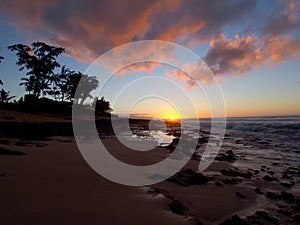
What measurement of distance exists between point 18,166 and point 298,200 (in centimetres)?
670

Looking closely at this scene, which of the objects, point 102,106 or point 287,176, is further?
point 102,106

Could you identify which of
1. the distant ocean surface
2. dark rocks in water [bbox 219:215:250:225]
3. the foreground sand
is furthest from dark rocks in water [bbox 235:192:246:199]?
the distant ocean surface

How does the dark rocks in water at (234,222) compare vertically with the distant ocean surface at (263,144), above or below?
above

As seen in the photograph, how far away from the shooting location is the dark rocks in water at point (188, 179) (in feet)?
19.2

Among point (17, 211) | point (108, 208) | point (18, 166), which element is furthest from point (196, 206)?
point (18, 166)

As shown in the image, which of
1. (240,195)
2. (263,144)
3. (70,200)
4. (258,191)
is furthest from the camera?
(263,144)

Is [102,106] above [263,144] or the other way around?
above

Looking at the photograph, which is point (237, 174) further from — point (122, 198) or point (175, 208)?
point (122, 198)

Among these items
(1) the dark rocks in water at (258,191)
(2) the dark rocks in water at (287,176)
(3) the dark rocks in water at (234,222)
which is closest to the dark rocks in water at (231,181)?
(1) the dark rocks in water at (258,191)

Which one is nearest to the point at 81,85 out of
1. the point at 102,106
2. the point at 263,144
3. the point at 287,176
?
the point at 102,106

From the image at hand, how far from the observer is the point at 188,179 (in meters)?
6.08

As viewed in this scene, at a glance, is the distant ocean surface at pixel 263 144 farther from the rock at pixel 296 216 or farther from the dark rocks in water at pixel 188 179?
the rock at pixel 296 216

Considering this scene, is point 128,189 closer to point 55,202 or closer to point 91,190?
point 91,190

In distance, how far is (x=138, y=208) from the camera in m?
3.54
